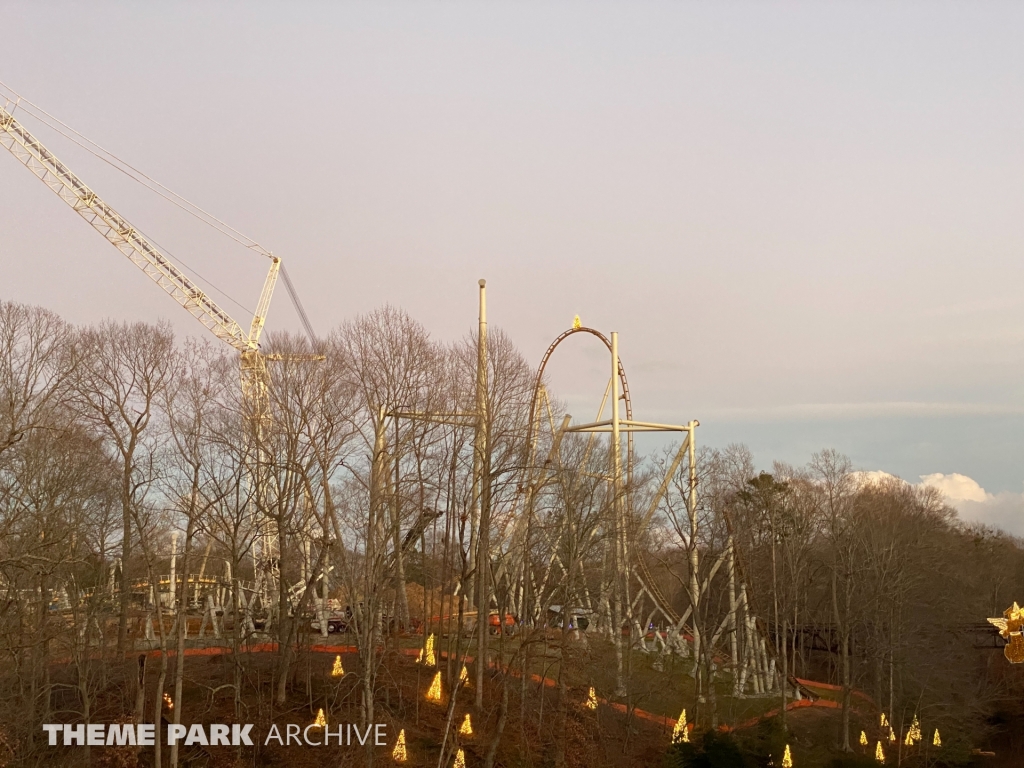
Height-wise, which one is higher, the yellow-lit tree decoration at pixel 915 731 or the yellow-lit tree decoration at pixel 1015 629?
the yellow-lit tree decoration at pixel 1015 629

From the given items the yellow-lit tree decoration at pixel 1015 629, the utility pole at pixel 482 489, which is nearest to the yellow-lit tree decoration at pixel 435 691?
the utility pole at pixel 482 489

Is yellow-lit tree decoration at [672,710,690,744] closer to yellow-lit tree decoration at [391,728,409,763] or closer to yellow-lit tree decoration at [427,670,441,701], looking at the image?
yellow-lit tree decoration at [427,670,441,701]

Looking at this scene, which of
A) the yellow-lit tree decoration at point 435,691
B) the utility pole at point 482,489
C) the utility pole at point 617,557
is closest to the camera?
the utility pole at point 482,489

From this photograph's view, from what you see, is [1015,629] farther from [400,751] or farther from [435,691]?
[400,751]

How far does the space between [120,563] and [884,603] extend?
89.8 feet

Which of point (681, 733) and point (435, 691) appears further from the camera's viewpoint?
point (435, 691)

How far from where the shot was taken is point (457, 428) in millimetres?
24156

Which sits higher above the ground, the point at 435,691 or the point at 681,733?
the point at 435,691

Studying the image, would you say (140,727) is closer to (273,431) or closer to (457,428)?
(273,431)

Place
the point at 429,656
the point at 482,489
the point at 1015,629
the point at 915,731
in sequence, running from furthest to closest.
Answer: the point at 1015,629
the point at 915,731
the point at 429,656
the point at 482,489

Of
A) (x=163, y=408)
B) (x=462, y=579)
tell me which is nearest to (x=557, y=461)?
(x=462, y=579)

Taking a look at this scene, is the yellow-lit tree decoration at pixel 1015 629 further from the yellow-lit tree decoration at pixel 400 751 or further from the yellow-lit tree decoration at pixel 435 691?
the yellow-lit tree decoration at pixel 400 751

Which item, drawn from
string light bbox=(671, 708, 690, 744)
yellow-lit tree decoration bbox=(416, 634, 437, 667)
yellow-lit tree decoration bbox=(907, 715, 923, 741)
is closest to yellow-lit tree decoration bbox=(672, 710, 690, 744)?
string light bbox=(671, 708, 690, 744)

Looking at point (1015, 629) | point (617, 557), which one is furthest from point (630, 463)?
point (1015, 629)
